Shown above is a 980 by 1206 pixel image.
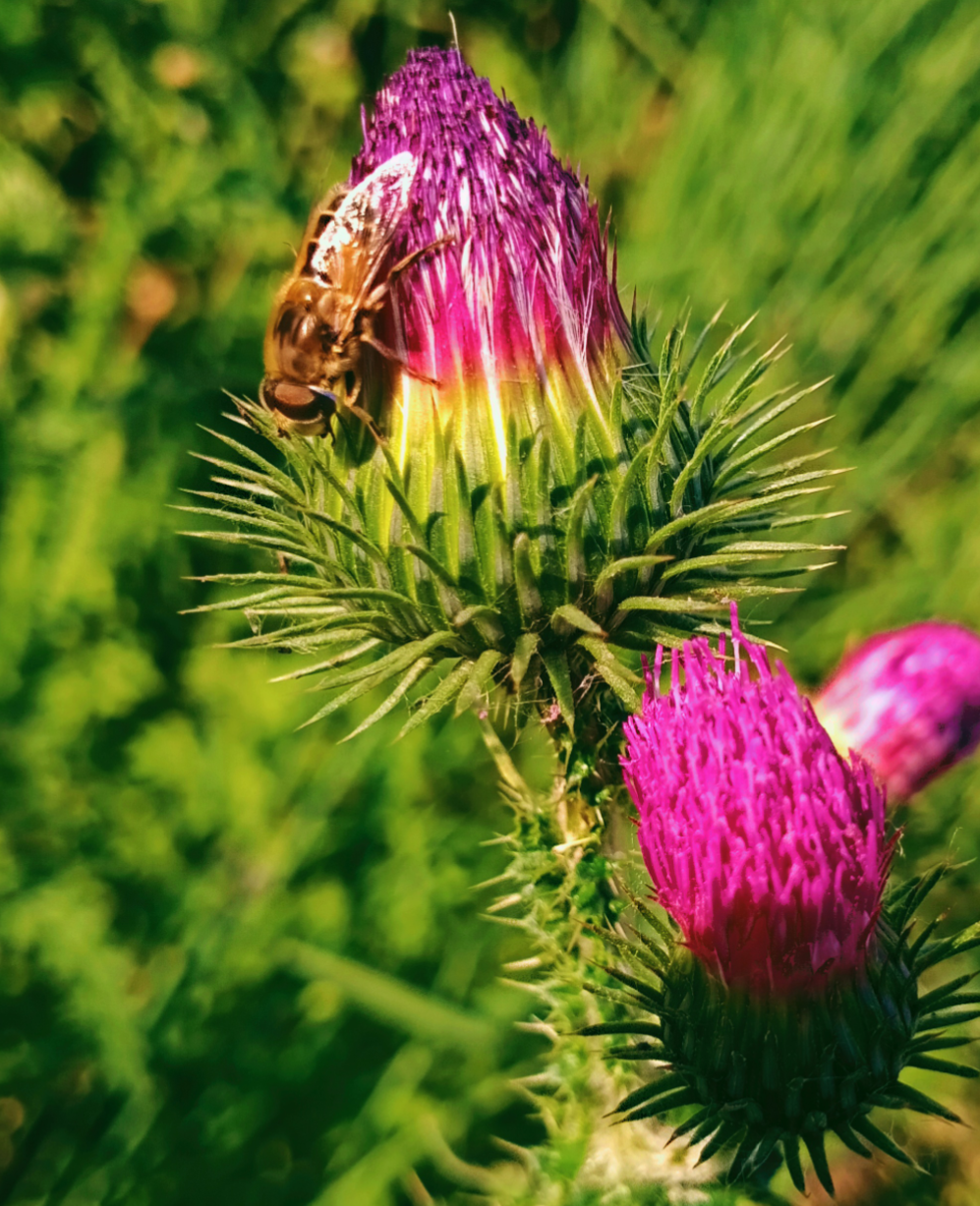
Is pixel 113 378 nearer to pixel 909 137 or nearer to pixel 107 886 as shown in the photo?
pixel 107 886

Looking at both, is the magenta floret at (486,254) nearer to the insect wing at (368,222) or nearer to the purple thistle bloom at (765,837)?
the insect wing at (368,222)

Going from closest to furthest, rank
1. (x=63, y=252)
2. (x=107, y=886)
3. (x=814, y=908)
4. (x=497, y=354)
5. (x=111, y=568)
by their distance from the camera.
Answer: (x=814, y=908) → (x=497, y=354) → (x=107, y=886) → (x=111, y=568) → (x=63, y=252)

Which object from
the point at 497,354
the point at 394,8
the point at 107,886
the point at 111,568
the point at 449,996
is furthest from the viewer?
the point at 394,8

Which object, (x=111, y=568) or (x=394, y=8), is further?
(x=394, y=8)

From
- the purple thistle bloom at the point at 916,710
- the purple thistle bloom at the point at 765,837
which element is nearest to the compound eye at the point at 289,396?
the purple thistle bloom at the point at 765,837

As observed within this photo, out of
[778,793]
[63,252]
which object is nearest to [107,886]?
[63,252]

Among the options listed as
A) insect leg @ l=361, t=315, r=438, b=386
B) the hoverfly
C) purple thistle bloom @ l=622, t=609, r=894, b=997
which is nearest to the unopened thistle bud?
purple thistle bloom @ l=622, t=609, r=894, b=997

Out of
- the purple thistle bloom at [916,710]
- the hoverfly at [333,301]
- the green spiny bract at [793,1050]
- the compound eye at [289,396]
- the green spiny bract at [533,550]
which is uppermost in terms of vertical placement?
the hoverfly at [333,301]

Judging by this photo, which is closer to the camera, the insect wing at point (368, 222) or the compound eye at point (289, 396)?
the insect wing at point (368, 222)
